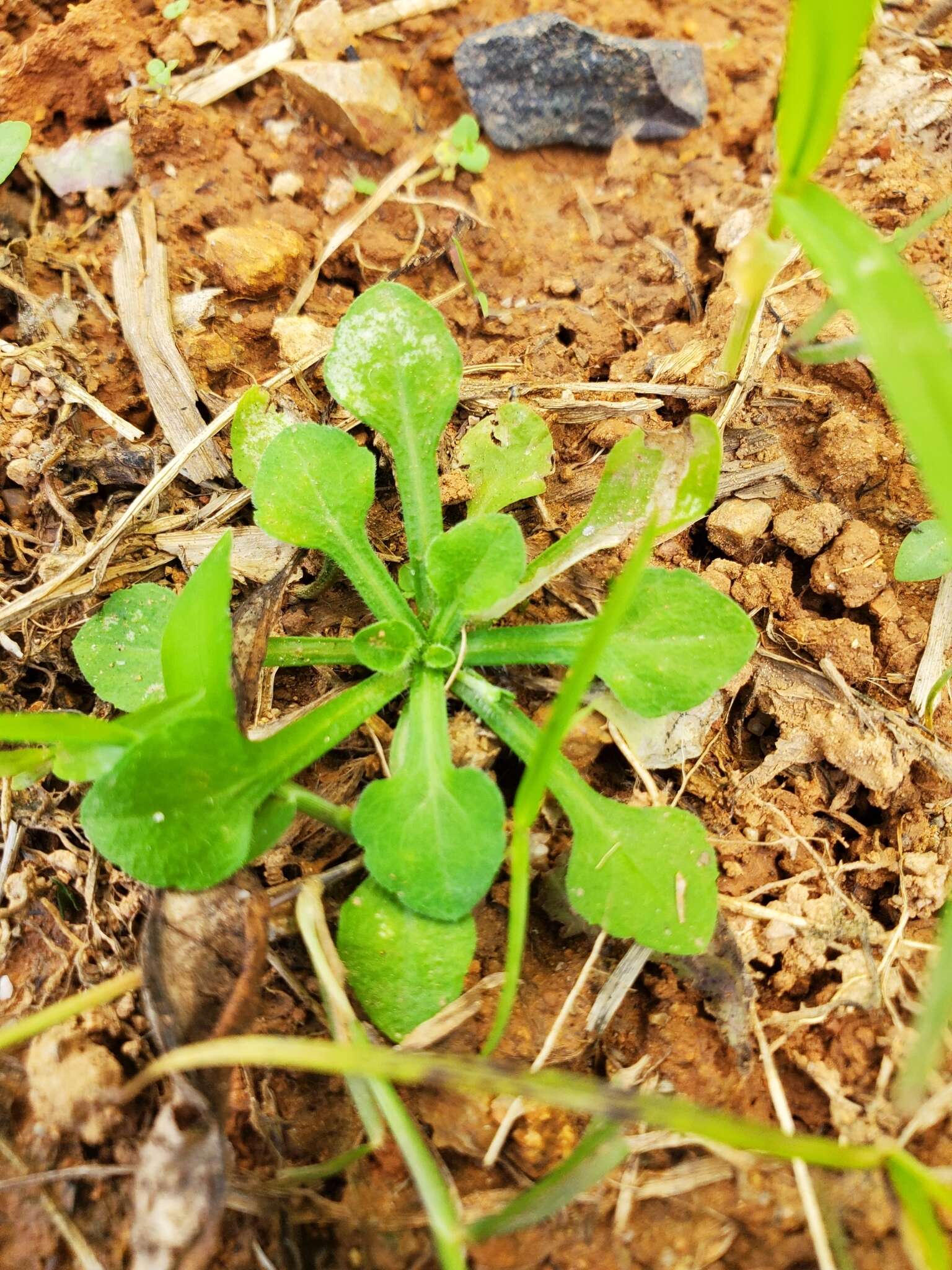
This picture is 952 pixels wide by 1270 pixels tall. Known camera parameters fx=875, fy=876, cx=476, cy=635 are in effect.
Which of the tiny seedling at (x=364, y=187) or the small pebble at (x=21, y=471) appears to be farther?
the tiny seedling at (x=364, y=187)

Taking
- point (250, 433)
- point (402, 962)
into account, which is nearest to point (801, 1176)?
point (402, 962)

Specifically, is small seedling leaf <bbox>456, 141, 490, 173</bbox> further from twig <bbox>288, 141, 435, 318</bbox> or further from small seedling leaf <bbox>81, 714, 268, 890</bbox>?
small seedling leaf <bbox>81, 714, 268, 890</bbox>

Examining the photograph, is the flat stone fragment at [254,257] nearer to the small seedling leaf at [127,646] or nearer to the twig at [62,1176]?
the small seedling leaf at [127,646]

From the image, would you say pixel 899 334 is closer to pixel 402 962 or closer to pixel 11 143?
pixel 402 962

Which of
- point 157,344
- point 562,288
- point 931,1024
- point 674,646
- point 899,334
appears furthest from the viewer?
point 562,288

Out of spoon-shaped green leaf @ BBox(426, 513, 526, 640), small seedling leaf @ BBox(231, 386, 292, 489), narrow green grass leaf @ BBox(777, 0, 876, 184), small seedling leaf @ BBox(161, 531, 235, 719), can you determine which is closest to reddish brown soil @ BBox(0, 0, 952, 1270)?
small seedling leaf @ BBox(231, 386, 292, 489)

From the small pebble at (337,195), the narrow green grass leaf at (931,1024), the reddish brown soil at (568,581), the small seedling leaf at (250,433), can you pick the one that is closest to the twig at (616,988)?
the reddish brown soil at (568,581)

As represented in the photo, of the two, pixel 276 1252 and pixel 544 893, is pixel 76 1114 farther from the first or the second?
pixel 544 893

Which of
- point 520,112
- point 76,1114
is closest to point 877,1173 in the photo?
point 76,1114
